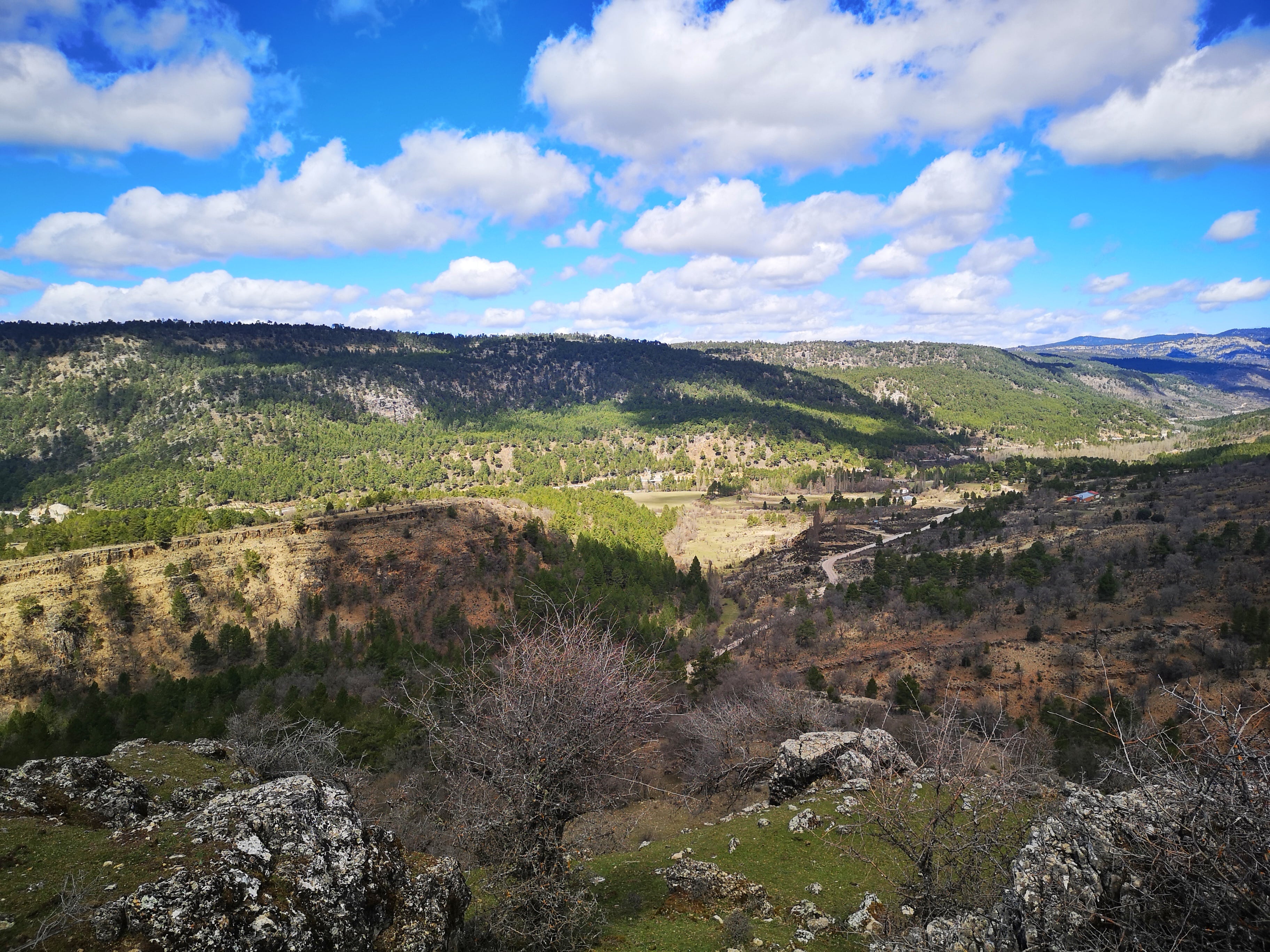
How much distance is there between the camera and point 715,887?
554 inches

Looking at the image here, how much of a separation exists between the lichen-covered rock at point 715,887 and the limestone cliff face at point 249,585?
39835 mm

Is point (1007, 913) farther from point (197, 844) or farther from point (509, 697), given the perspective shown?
point (197, 844)

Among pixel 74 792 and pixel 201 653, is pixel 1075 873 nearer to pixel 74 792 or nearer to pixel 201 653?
pixel 74 792

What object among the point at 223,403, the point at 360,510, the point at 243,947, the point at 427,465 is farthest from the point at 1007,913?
the point at 223,403

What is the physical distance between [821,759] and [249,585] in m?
48.9

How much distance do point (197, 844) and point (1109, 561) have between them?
7742cm

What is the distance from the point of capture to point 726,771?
79.6ft

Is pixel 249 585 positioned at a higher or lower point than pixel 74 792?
lower

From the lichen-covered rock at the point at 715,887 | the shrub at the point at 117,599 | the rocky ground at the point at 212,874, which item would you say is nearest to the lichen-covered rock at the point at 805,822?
the lichen-covered rock at the point at 715,887

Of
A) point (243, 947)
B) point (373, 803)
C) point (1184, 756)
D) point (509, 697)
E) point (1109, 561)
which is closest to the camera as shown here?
point (1184, 756)

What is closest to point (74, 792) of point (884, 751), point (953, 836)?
point (953, 836)

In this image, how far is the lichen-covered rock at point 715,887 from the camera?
1368 cm

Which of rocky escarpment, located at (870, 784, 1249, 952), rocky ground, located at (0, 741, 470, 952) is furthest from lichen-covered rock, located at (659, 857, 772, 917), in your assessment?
rocky ground, located at (0, 741, 470, 952)

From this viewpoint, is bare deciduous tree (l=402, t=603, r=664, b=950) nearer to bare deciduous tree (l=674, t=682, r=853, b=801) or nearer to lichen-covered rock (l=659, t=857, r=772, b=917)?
lichen-covered rock (l=659, t=857, r=772, b=917)
